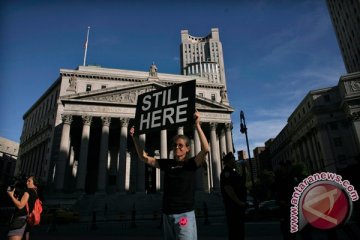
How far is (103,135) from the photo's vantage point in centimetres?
3641

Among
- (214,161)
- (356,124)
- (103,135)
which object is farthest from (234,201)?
(356,124)

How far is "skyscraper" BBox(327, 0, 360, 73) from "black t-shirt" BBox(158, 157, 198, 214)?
72185 mm

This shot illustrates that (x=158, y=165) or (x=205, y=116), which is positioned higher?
(x=205, y=116)

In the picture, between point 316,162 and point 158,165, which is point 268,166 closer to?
point 316,162

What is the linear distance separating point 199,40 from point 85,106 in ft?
340

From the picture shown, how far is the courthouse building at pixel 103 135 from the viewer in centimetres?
3544

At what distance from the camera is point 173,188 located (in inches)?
152

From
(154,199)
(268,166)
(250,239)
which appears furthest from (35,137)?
(268,166)

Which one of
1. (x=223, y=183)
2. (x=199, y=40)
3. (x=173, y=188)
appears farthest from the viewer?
(x=199, y=40)

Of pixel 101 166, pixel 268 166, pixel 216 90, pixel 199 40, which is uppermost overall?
pixel 199 40

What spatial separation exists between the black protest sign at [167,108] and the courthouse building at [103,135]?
30.9 m

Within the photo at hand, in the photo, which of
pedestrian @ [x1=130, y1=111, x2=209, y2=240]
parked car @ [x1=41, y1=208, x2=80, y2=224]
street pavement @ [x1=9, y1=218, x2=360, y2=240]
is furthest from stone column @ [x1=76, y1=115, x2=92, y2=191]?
pedestrian @ [x1=130, y1=111, x2=209, y2=240]

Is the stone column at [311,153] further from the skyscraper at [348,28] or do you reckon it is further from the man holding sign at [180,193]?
the man holding sign at [180,193]

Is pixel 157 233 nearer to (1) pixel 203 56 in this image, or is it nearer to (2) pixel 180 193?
(2) pixel 180 193
